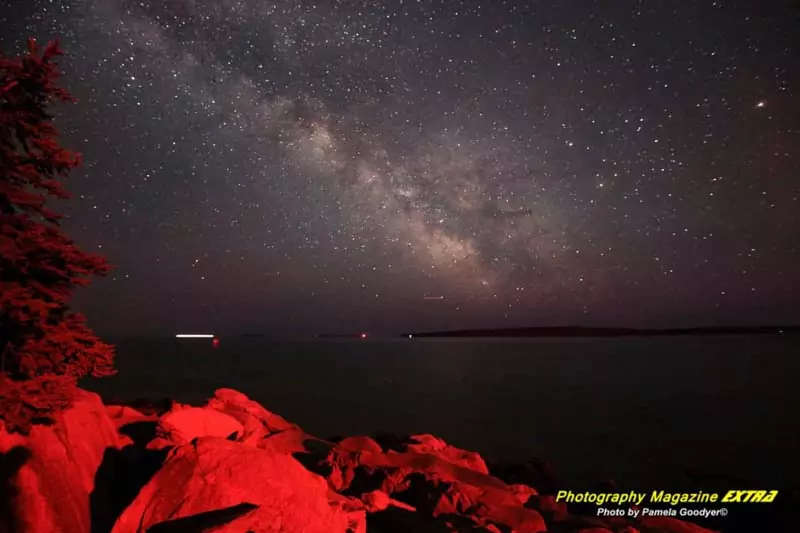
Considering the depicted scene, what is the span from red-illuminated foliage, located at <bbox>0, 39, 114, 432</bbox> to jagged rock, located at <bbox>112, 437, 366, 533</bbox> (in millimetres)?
2472

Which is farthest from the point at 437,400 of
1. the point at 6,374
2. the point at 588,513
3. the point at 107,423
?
the point at 6,374

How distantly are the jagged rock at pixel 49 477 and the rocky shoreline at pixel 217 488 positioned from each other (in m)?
0.02

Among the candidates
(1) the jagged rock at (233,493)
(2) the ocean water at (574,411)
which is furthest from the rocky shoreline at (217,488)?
(2) the ocean water at (574,411)

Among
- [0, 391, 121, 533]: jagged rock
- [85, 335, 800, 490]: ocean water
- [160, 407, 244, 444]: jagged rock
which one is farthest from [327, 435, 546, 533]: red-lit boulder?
[85, 335, 800, 490]: ocean water

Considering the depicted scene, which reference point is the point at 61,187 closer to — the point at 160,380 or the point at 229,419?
the point at 229,419

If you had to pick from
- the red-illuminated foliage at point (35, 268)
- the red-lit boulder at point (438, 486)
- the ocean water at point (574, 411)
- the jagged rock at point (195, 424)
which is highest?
the red-illuminated foliage at point (35, 268)

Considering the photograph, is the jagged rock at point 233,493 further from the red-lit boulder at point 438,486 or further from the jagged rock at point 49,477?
the red-lit boulder at point 438,486

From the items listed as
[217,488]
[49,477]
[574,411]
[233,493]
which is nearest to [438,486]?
[233,493]

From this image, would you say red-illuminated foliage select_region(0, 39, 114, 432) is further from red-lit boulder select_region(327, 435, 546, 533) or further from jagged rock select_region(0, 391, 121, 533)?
red-lit boulder select_region(327, 435, 546, 533)

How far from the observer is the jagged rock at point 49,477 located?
6262mm

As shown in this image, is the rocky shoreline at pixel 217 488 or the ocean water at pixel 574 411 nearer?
the rocky shoreline at pixel 217 488

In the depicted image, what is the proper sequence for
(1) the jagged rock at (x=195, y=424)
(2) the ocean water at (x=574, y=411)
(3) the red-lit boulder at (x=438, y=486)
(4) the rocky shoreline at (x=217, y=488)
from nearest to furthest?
(4) the rocky shoreline at (x=217, y=488), (3) the red-lit boulder at (x=438, y=486), (1) the jagged rock at (x=195, y=424), (2) the ocean water at (x=574, y=411)

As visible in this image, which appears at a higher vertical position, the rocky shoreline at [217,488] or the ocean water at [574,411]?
the rocky shoreline at [217,488]

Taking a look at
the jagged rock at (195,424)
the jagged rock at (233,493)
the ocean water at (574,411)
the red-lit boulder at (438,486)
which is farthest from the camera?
the ocean water at (574,411)
